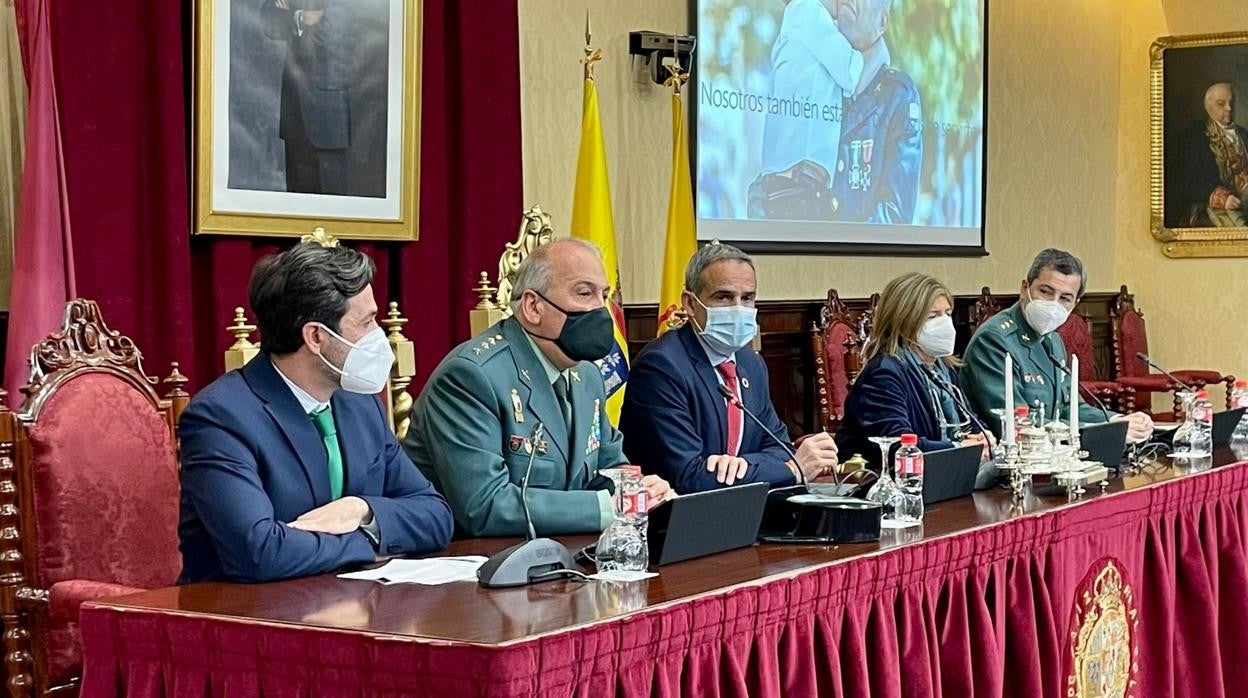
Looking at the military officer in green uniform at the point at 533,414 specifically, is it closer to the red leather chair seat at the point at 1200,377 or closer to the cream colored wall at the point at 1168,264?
the red leather chair seat at the point at 1200,377

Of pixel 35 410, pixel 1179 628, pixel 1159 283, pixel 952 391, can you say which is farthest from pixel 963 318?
pixel 35 410

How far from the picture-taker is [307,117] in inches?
198

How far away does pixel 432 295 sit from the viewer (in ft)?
17.8

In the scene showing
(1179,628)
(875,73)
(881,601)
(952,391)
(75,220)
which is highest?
(875,73)

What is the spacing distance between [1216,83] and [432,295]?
20.1 ft

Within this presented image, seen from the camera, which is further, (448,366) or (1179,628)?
(1179,628)

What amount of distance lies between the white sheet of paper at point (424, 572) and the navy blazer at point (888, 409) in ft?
6.15

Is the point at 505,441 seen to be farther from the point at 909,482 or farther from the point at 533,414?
the point at 909,482

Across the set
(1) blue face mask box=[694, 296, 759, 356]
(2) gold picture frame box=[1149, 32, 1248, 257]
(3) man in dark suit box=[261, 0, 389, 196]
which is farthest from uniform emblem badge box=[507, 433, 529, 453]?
(2) gold picture frame box=[1149, 32, 1248, 257]

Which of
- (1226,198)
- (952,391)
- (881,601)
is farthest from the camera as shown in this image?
(1226,198)

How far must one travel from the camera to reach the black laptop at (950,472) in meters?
3.64

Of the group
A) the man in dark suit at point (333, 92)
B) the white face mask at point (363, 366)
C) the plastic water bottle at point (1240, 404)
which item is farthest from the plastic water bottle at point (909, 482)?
the man in dark suit at point (333, 92)

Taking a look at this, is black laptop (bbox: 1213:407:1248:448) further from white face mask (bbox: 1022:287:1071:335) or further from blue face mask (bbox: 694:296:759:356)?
blue face mask (bbox: 694:296:759:356)

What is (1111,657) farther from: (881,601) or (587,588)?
(587,588)
